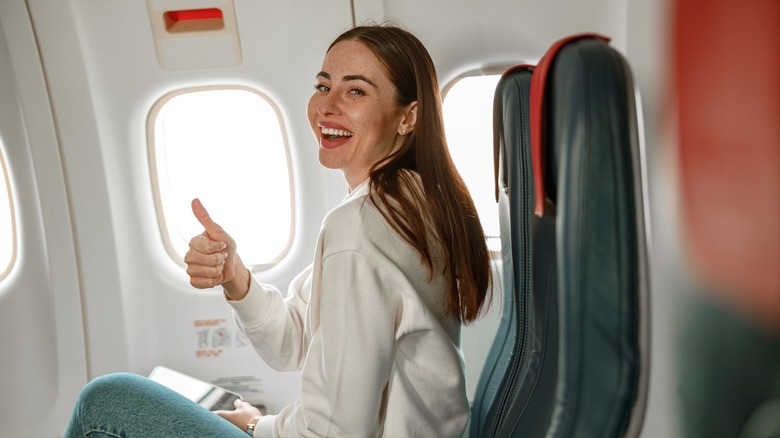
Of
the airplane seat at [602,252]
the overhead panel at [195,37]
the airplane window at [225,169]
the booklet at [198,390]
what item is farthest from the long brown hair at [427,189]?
the booklet at [198,390]

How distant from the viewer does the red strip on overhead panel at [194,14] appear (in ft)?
8.40

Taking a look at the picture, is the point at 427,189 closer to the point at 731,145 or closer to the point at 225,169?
the point at 731,145

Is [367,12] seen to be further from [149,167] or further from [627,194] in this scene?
[627,194]

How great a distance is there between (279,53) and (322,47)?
0.15 m

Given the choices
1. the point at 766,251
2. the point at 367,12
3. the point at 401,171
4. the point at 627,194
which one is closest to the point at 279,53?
the point at 367,12

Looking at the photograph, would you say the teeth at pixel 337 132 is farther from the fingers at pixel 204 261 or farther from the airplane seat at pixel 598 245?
the airplane seat at pixel 598 245

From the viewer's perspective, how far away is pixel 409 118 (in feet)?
5.68

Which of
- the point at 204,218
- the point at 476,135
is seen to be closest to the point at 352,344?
the point at 204,218

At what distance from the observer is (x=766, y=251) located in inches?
23.2

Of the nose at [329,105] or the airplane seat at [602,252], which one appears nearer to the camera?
the airplane seat at [602,252]

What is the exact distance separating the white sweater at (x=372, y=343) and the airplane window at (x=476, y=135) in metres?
1.08

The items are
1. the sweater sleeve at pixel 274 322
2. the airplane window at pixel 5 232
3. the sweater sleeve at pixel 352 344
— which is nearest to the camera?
the sweater sleeve at pixel 352 344

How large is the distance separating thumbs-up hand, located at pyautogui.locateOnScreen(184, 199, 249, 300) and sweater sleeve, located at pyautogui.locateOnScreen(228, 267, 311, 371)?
0.09 meters

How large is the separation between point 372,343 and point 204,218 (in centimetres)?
56
